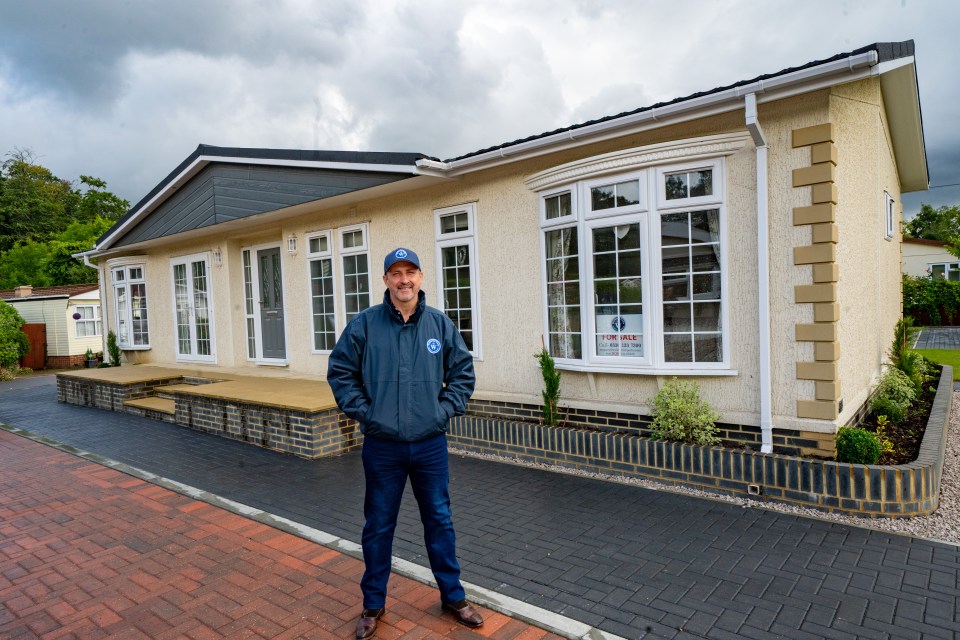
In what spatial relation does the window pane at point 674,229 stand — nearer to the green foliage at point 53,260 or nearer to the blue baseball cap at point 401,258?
the blue baseball cap at point 401,258

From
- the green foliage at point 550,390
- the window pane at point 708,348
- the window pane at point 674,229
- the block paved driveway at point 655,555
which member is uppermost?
the window pane at point 674,229

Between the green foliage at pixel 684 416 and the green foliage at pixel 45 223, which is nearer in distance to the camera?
the green foliage at pixel 684 416

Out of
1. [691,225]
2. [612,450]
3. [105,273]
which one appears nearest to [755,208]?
[691,225]

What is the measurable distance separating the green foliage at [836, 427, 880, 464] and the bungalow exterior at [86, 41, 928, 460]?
0.40 feet

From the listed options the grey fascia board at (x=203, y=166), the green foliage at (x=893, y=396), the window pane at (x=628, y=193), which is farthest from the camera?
the grey fascia board at (x=203, y=166)

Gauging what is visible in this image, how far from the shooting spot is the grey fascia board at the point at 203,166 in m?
7.71

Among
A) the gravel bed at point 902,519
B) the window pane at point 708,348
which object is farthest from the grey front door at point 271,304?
the window pane at point 708,348

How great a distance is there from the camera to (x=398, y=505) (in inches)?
129

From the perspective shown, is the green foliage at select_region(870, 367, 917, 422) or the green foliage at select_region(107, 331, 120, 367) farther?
the green foliage at select_region(107, 331, 120, 367)

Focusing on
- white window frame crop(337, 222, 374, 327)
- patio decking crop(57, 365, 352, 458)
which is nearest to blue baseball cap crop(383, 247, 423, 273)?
patio decking crop(57, 365, 352, 458)

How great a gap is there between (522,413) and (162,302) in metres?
10.0

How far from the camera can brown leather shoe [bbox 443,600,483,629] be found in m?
Answer: 3.24

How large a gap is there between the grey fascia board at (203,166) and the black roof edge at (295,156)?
0.04m

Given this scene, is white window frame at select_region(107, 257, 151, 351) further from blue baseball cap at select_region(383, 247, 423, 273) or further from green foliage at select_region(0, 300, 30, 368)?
blue baseball cap at select_region(383, 247, 423, 273)
